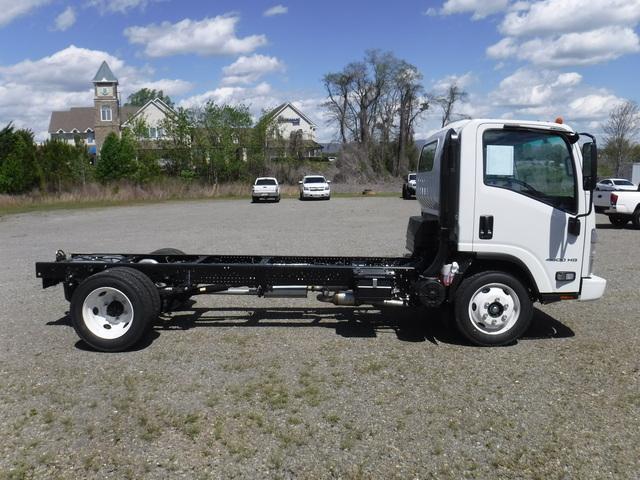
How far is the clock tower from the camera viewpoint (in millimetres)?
78250

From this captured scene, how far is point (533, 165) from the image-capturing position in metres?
5.84

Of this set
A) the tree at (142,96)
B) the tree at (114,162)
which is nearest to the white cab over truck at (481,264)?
the tree at (114,162)

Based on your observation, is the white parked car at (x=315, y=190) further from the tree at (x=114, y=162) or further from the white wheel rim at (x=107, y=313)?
the white wheel rim at (x=107, y=313)

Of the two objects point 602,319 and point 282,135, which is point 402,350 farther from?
point 282,135

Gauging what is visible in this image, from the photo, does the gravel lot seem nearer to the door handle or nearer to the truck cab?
the truck cab

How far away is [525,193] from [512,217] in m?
0.28

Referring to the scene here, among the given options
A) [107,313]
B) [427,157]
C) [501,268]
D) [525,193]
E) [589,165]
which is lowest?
[107,313]

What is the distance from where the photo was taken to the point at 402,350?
19.9 feet

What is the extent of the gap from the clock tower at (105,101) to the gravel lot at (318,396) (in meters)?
76.6

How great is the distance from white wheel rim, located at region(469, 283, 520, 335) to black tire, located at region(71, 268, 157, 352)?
3.38 meters

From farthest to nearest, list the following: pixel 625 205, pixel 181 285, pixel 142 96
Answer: pixel 142 96
pixel 625 205
pixel 181 285

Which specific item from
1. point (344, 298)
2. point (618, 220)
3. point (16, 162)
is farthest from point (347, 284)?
point (16, 162)

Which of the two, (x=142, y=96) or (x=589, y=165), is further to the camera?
(x=142, y=96)

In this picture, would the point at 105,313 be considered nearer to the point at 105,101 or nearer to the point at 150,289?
the point at 150,289
